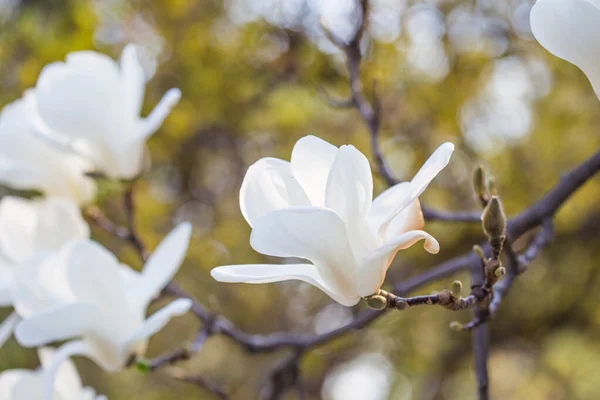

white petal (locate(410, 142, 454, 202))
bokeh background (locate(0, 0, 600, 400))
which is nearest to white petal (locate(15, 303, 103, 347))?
white petal (locate(410, 142, 454, 202))

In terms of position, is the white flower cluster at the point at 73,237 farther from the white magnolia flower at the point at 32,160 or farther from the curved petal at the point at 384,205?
the curved petal at the point at 384,205

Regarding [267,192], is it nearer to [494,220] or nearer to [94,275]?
[494,220]

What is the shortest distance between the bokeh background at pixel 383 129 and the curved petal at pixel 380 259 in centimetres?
82

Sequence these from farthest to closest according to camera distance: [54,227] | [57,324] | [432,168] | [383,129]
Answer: [383,129] → [54,227] → [57,324] → [432,168]

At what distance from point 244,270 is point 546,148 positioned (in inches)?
44.6

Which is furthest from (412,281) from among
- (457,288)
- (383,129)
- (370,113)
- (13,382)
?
(383,129)

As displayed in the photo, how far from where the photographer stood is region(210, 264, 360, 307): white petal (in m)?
0.37

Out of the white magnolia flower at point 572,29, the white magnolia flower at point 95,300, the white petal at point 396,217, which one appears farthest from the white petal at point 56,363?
the white magnolia flower at point 572,29

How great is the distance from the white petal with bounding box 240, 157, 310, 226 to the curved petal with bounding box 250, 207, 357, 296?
0.04 m

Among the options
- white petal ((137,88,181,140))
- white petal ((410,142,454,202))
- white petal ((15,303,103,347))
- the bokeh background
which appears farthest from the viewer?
the bokeh background

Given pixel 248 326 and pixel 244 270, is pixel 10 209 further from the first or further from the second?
pixel 248 326

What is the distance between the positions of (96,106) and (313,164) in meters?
0.36

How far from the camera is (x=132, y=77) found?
0.69 meters

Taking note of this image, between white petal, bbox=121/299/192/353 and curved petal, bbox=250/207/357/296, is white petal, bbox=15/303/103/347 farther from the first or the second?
curved petal, bbox=250/207/357/296
